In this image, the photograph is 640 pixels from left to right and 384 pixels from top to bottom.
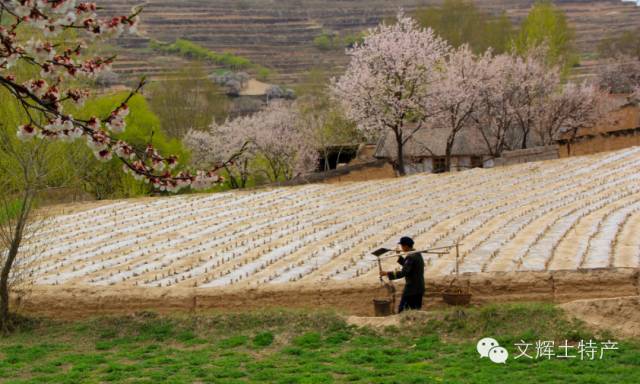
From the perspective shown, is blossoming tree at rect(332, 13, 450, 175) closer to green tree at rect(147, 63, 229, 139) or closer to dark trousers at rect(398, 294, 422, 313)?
dark trousers at rect(398, 294, 422, 313)

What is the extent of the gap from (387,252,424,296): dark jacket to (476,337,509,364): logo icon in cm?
170

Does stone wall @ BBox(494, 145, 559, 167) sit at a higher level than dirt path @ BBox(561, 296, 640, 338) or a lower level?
lower

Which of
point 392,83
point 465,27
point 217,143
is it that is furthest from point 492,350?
point 465,27

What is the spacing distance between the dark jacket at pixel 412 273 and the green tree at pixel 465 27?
54793 millimetres

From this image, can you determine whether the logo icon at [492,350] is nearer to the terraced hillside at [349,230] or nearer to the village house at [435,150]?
the terraced hillside at [349,230]

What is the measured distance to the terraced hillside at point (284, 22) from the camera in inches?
4441

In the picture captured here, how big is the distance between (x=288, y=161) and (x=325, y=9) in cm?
9140

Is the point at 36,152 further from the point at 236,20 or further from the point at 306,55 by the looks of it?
the point at 236,20

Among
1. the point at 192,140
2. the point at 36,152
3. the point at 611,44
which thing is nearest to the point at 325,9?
the point at 611,44

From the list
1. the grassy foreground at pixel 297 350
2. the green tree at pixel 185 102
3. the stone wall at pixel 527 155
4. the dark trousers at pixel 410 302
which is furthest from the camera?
the green tree at pixel 185 102

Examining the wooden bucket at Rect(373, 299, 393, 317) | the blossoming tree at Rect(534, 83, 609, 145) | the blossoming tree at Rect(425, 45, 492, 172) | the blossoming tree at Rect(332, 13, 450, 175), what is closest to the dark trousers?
the wooden bucket at Rect(373, 299, 393, 317)

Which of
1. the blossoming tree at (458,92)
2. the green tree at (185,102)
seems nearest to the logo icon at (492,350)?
the blossoming tree at (458,92)

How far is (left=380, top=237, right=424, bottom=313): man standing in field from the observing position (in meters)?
12.3

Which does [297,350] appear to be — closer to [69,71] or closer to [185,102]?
[69,71]
